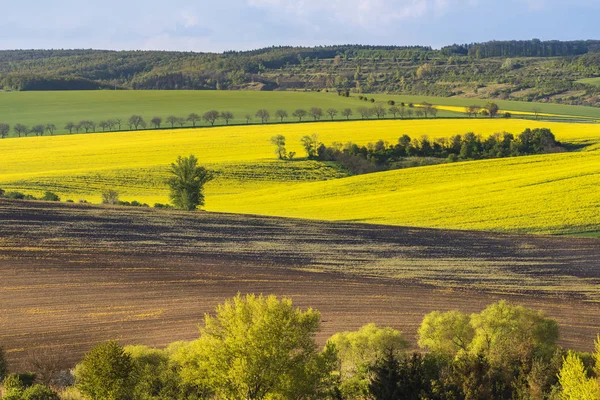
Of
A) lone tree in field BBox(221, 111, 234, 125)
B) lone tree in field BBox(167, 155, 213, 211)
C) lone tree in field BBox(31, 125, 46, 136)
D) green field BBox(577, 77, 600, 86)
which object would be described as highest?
green field BBox(577, 77, 600, 86)

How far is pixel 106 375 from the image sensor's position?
21234 mm

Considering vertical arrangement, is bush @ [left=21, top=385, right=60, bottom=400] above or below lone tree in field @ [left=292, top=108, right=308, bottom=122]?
below

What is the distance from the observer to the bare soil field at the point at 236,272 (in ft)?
106

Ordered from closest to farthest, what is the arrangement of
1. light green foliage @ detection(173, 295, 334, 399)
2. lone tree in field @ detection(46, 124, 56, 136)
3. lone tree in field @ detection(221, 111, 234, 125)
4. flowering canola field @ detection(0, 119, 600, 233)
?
light green foliage @ detection(173, 295, 334, 399) → flowering canola field @ detection(0, 119, 600, 233) → lone tree in field @ detection(46, 124, 56, 136) → lone tree in field @ detection(221, 111, 234, 125)

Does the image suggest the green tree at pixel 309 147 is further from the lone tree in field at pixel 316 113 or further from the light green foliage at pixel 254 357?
the light green foliage at pixel 254 357

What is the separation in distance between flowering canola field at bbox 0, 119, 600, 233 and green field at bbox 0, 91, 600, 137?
2611 cm

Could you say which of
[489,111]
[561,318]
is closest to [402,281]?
[561,318]

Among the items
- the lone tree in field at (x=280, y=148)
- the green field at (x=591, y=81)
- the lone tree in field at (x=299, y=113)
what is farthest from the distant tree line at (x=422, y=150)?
the green field at (x=591, y=81)

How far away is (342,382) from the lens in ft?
80.1

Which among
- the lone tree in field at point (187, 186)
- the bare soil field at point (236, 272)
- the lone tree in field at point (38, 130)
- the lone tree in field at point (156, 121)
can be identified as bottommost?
the bare soil field at point (236, 272)

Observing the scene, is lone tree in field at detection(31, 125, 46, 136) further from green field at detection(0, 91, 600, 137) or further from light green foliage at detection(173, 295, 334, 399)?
light green foliage at detection(173, 295, 334, 399)

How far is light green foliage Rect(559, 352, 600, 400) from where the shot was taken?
19547mm

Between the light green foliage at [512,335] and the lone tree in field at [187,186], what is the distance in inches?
1372

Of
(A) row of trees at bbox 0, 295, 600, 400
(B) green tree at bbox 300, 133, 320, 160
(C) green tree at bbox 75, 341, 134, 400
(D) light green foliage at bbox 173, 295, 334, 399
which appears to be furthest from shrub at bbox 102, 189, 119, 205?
(D) light green foliage at bbox 173, 295, 334, 399
